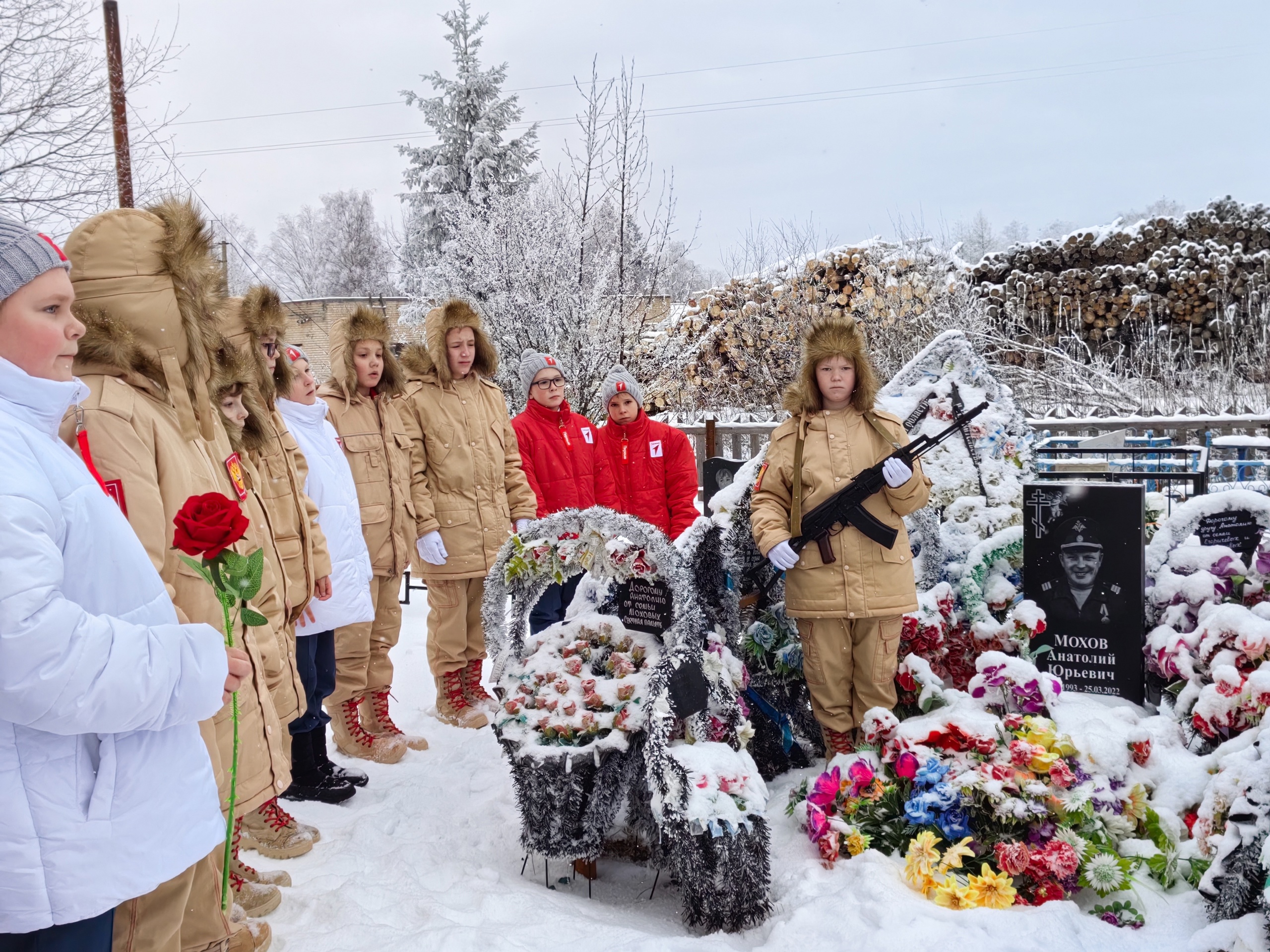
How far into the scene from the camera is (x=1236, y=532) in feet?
13.9

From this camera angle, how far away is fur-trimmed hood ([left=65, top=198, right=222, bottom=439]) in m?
2.20

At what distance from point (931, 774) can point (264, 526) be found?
2463 mm

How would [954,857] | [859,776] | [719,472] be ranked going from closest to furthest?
[954,857]
[859,776]
[719,472]

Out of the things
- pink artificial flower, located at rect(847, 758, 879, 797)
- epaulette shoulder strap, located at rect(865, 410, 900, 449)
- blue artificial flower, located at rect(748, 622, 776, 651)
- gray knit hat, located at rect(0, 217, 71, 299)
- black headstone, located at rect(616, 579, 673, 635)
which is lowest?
pink artificial flower, located at rect(847, 758, 879, 797)

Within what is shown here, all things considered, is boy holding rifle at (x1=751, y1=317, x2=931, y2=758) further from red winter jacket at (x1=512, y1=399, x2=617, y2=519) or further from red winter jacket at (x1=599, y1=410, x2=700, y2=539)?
red winter jacket at (x1=512, y1=399, x2=617, y2=519)

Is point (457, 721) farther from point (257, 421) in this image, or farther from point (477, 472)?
point (257, 421)

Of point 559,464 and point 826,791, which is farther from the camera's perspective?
point 559,464

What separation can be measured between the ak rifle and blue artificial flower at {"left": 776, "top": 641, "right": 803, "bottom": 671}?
56cm

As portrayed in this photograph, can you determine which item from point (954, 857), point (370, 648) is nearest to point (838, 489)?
point (954, 857)

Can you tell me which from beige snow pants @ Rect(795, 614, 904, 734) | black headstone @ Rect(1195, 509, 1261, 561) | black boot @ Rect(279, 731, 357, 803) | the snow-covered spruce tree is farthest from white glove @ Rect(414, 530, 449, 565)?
the snow-covered spruce tree

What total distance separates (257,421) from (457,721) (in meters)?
2.30

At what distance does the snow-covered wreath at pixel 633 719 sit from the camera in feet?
9.29

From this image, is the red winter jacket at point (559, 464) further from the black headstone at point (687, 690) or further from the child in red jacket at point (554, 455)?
the black headstone at point (687, 690)

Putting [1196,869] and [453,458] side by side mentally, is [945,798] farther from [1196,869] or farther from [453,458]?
[453,458]
